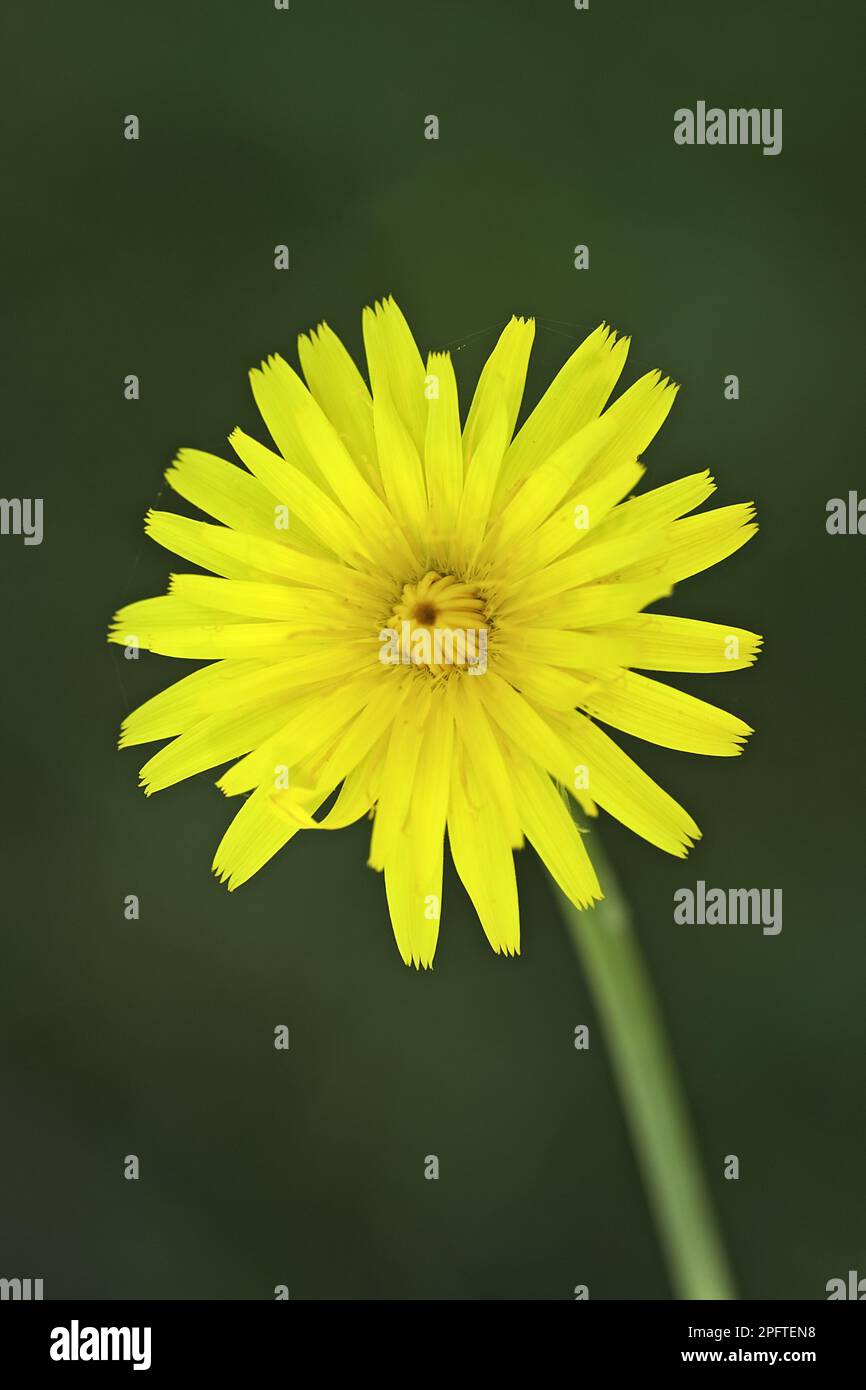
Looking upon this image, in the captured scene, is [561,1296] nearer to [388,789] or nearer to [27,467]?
[388,789]

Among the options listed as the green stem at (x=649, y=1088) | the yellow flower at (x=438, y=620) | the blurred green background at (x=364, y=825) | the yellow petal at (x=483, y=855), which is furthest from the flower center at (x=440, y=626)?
the blurred green background at (x=364, y=825)

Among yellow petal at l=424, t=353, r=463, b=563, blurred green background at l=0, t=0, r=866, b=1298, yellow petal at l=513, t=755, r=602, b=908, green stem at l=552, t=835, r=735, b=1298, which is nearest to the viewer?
yellow petal at l=424, t=353, r=463, b=563

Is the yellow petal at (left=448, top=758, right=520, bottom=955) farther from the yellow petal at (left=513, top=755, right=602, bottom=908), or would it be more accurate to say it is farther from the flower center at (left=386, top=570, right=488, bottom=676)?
the flower center at (left=386, top=570, right=488, bottom=676)

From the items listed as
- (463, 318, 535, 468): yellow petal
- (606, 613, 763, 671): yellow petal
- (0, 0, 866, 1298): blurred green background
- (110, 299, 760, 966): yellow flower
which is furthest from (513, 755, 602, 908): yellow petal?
(0, 0, 866, 1298): blurred green background

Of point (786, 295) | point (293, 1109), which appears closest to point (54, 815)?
point (293, 1109)

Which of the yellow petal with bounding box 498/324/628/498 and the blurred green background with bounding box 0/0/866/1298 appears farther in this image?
the blurred green background with bounding box 0/0/866/1298

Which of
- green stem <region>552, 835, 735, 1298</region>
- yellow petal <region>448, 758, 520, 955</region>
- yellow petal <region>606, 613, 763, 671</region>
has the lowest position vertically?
green stem <region>552, 835, 735, 1298</region>

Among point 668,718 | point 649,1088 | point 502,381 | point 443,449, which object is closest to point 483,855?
point 668,718
